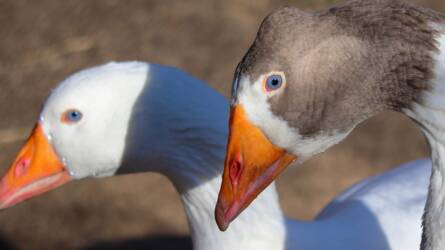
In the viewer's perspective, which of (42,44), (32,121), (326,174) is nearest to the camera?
(326,174)

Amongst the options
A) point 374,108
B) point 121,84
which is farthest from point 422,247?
point 121,84

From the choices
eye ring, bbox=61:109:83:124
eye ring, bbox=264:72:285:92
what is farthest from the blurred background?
eye ring, bbox=264:72:285:92

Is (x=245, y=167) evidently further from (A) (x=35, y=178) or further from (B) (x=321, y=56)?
(A) (x=35, y=178)

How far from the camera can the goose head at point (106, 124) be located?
2.58 m

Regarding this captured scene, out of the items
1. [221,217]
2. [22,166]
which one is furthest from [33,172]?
[221,217]

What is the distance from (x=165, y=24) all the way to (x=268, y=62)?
15.3ft

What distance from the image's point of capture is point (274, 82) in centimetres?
190

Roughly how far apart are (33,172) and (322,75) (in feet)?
3.91

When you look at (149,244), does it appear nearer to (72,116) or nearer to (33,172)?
(33,172)

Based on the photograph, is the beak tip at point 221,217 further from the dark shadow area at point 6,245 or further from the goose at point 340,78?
the dark shadow area at point 6,245

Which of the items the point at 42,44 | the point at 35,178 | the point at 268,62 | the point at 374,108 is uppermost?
the point at 268,62

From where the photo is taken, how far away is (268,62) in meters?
1.91

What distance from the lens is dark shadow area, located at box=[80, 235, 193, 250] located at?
4906mm

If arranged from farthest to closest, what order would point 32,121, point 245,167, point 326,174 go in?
point 32,121 < point 326,174 < point 245,167
